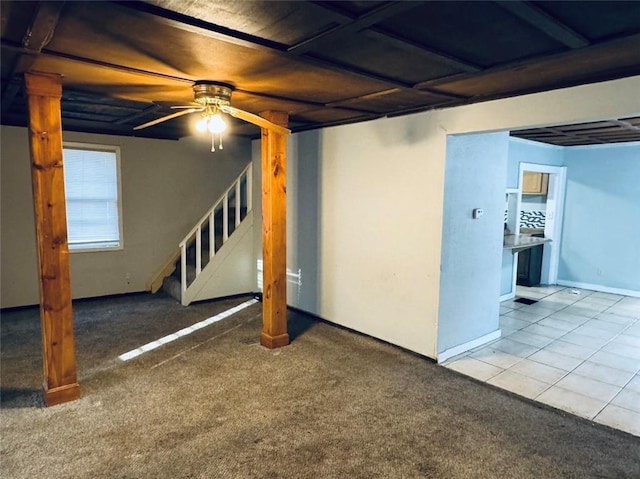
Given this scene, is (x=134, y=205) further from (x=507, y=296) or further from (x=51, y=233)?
(x=507, y=296)

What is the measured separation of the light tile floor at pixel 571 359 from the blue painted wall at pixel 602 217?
32.8 inches

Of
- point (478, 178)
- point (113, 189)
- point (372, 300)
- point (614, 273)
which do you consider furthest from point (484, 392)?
point (113, 189)

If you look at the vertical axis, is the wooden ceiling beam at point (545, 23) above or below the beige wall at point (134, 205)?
above

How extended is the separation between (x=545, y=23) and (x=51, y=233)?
125 inches

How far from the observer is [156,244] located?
623 cm

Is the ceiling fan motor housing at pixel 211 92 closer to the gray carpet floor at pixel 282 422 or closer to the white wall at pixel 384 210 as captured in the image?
the white wall at pixel 384 210

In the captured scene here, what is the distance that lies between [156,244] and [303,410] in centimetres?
A: 423

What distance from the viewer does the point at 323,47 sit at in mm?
Result: 2139

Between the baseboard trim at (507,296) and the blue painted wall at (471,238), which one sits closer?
the blue painted wall at (471,238)

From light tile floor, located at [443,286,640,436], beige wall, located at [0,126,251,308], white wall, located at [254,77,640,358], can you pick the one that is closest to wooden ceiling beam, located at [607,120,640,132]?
white wall, located at [254,77,640,358]

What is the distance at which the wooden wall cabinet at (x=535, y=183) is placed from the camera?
708 centimetres

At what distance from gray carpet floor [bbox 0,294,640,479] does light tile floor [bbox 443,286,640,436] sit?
9.2 inches

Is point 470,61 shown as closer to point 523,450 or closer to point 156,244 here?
point 523,450

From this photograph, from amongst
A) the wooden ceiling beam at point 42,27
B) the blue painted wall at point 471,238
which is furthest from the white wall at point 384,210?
the wooden ceiling beam at point 42,27
